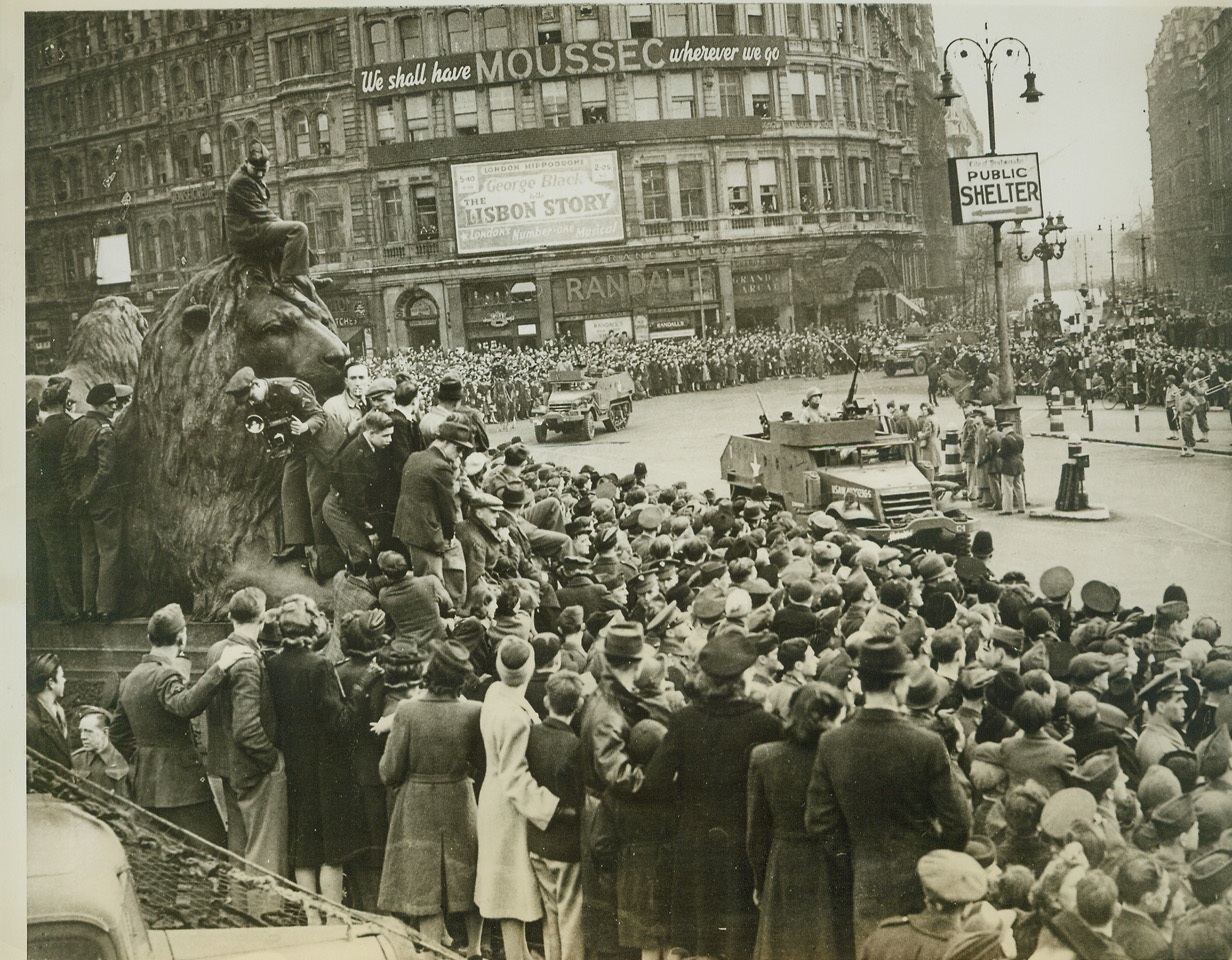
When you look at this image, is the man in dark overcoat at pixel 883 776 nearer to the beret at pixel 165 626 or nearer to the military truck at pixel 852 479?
the military truck at pixel 852 479

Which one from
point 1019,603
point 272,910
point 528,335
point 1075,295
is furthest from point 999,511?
point 272,910

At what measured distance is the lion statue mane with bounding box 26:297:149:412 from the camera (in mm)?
7020

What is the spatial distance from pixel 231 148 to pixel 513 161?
1.71 m

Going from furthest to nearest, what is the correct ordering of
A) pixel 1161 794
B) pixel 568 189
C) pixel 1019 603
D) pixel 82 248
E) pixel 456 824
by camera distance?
pixel 568 189 < pixel 82 248 < pixel 1019 603 < pixel 456 824 < pixel 1161 794

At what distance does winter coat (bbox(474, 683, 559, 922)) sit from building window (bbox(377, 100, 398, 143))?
3788 mm

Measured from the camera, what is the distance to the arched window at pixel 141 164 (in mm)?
7234

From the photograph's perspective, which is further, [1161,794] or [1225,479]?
[1225,479]

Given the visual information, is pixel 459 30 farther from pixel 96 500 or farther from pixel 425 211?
pixel 96 500

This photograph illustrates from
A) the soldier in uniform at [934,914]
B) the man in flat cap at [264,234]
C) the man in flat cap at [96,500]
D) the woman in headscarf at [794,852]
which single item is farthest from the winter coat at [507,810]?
the man in flat cap at [264,234]

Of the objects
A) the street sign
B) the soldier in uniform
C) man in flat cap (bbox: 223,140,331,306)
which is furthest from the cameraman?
the street sign

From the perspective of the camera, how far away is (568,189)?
7.44 meters

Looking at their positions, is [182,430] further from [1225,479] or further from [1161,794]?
[1225,479]

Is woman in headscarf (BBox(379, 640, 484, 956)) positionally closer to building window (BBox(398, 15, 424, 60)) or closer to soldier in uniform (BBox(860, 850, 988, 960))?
soldier in uniform (BBox(860, 850, 988, 960))

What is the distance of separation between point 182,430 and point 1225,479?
248 inches
